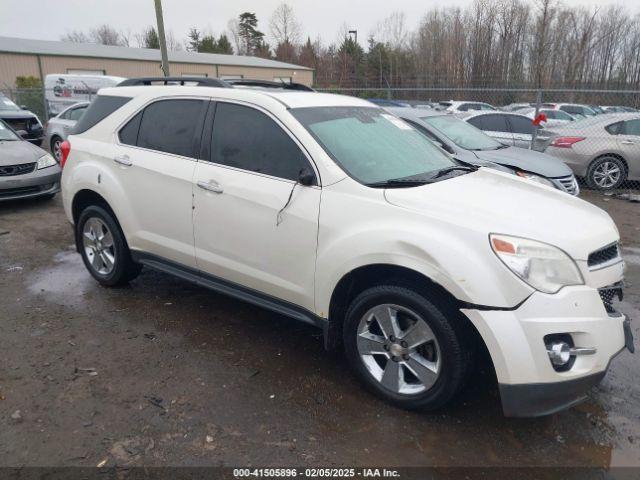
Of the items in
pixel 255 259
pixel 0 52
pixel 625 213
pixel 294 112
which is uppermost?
pixel 0 52

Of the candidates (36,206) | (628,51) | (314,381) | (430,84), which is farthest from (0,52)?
(628,51)

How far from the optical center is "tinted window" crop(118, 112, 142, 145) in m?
4.32

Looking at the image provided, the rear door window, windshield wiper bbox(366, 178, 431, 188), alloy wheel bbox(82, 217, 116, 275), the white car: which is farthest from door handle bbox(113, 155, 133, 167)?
the white car

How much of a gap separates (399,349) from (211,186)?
1751mm

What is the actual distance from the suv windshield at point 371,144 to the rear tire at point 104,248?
2.16 m

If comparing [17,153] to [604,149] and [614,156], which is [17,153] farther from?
[614,156]

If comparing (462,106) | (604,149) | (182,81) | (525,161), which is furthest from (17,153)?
(462,106)

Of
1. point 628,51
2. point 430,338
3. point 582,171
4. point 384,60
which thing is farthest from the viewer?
point 384,60

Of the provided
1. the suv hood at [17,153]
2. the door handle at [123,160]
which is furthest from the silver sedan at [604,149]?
the suv hood at [17,153]

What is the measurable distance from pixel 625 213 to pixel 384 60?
40.3 metres

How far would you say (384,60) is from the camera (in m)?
45.5

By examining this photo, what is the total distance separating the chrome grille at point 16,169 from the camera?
7.78m

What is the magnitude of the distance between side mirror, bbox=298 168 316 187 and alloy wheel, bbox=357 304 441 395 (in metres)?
0.88

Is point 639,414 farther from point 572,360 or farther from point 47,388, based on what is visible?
point 47,388
